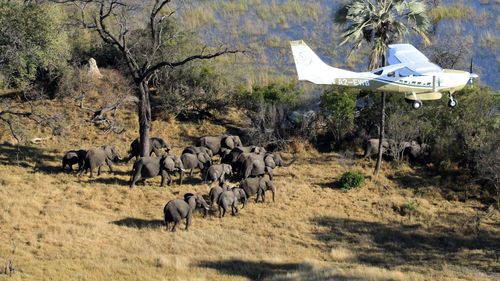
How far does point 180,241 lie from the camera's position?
24969mm

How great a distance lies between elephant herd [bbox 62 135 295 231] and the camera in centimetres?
2814

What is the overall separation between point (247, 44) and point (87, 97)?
75.0 feet

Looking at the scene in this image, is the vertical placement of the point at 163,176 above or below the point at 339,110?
below

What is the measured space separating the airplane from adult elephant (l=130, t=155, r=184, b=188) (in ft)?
26.9

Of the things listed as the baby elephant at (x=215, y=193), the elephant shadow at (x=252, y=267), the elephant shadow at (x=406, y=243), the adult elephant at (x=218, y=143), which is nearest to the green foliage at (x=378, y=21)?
the elephant shadow at (x=406, y=243)

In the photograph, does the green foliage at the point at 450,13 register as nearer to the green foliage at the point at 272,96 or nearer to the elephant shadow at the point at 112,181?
the green foliage at the point at 272,96

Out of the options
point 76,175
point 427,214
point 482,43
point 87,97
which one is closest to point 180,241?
point 76,175

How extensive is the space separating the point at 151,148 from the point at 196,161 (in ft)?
13.5

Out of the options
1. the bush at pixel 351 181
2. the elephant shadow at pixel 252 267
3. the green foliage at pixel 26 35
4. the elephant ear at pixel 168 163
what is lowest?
the elephant shadow at pixel 252 267

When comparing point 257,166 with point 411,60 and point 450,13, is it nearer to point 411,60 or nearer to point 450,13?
point 411,60

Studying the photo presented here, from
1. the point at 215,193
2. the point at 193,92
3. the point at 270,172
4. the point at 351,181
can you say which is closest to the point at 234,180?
the point at 270,172

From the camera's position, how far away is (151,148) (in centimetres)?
3562

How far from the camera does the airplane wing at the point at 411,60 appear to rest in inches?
979

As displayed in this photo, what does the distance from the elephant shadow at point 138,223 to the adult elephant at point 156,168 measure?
369cm
